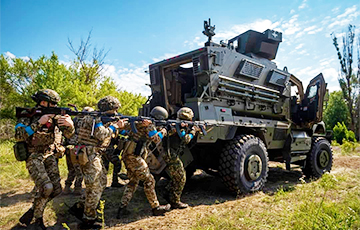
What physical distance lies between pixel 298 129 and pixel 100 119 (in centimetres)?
516

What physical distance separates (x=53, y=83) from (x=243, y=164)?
989 cm

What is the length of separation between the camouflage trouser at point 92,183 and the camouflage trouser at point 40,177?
512mm

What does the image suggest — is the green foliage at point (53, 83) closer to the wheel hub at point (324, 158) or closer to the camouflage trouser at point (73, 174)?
the camouflage trouser at point (73, 174)

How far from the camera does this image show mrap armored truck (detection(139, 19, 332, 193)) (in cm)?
441

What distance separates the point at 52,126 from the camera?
3408 mm

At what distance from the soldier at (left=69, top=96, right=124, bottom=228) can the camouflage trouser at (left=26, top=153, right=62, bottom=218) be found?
484 millimetres

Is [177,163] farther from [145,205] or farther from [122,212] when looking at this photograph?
[122,212]

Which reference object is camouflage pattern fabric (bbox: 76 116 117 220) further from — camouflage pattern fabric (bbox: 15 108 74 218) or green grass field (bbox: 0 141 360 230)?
green grass field (bbox: 0 141 360 230)

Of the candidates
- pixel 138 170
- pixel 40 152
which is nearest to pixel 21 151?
pixel 40 152

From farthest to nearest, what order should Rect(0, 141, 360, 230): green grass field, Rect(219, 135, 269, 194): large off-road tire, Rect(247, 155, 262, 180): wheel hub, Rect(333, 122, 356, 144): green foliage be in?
Rect(333, 122, 356, 144): green foliage < Rect(247, 155, 262, 180): wheel hub < Rect(219, 135, 269, 194): large off-road tire < Rect(0, 141, 360, 230): green grass field

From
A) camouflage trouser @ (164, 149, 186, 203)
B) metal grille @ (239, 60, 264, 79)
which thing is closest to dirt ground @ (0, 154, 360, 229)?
camouflage trouser @ (164, 149, 186, 203)

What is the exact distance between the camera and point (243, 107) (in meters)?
5.23

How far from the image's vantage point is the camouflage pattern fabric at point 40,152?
322 cm

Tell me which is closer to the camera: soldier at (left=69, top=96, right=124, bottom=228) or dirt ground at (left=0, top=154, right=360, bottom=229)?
soldier at (left=69, top=96, right=124, bottom=228)
